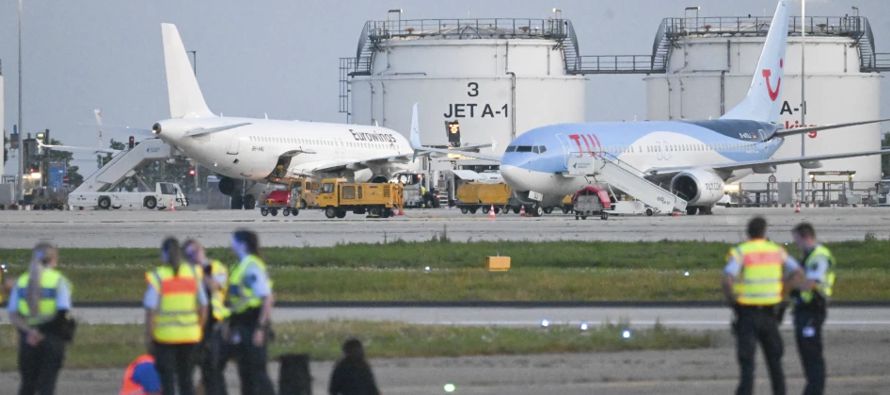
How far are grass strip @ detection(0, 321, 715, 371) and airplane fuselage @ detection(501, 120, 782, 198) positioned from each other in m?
36.4

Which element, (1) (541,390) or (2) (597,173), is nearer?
(1) (541,390)

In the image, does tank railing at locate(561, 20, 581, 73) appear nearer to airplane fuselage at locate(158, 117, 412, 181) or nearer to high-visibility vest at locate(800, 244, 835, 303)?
airplane fuselage at locate(158, 117, 412, 181)

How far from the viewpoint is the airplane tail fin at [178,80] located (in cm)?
6862

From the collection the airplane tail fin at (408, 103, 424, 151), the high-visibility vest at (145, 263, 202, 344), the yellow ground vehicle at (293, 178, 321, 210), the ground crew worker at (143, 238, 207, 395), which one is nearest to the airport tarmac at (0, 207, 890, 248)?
the yellow ground vehicle at (293, 178, 321, 210)

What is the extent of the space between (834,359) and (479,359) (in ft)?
12.0

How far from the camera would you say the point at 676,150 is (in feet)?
203

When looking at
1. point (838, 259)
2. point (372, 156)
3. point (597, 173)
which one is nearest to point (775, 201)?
point (372, 156)

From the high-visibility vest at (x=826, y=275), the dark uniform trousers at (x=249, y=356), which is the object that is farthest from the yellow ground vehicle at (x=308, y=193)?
the dark uniform trousers at (x=249, y=356)

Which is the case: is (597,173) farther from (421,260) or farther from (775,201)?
(775,201)

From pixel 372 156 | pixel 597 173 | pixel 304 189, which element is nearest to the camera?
pixel 597 173

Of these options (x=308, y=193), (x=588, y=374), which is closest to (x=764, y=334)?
(x=588, y=374)

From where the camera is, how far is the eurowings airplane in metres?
56.5

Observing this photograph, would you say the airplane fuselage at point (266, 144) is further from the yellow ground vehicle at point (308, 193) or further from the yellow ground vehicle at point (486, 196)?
the yellow ground vehicle at point (486, 196)

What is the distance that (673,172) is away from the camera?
59.8 metres
